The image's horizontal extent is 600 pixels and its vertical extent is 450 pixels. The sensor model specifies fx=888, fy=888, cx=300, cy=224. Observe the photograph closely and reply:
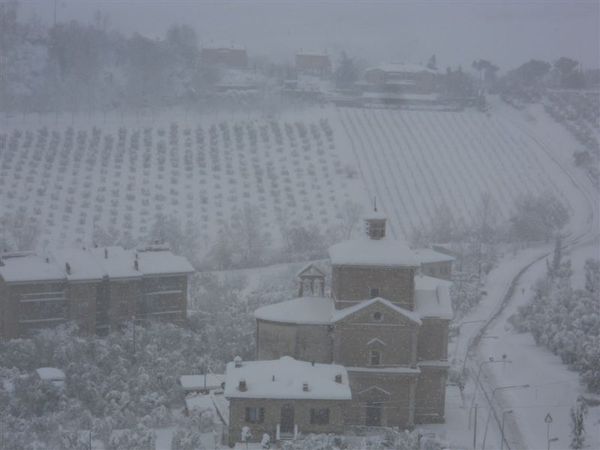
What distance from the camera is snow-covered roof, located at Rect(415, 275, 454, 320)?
18141 mm

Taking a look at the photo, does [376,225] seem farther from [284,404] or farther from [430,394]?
[284,404]

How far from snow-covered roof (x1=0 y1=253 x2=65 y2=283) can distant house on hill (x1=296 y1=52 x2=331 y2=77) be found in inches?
771

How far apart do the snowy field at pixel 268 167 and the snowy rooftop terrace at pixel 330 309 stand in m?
11.1

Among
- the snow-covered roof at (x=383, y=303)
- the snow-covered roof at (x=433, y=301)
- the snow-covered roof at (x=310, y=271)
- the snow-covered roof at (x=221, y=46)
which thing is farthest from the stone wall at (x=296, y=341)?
the snow-covered roof at (x=221, y=46)

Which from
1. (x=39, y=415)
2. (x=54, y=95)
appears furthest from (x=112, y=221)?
(x=39, y=415)

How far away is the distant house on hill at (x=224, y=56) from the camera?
3747 centimetres

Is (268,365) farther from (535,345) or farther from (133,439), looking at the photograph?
(535,345)

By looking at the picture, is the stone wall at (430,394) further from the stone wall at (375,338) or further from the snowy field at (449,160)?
the snowy field at (449,160)

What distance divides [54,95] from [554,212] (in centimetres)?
1941

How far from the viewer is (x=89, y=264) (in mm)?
23266

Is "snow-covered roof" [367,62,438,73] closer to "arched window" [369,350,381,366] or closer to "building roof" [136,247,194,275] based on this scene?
"building roof" [136,247,194,275]

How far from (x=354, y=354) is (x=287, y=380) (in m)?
1.69

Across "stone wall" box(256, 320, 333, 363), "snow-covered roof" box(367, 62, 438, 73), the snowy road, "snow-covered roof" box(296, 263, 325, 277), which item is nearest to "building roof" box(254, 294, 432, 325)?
"stone wall" box(256, 320, 333, 363)

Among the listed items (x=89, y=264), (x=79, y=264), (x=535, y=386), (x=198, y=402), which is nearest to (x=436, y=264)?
(x=535, y=386)
